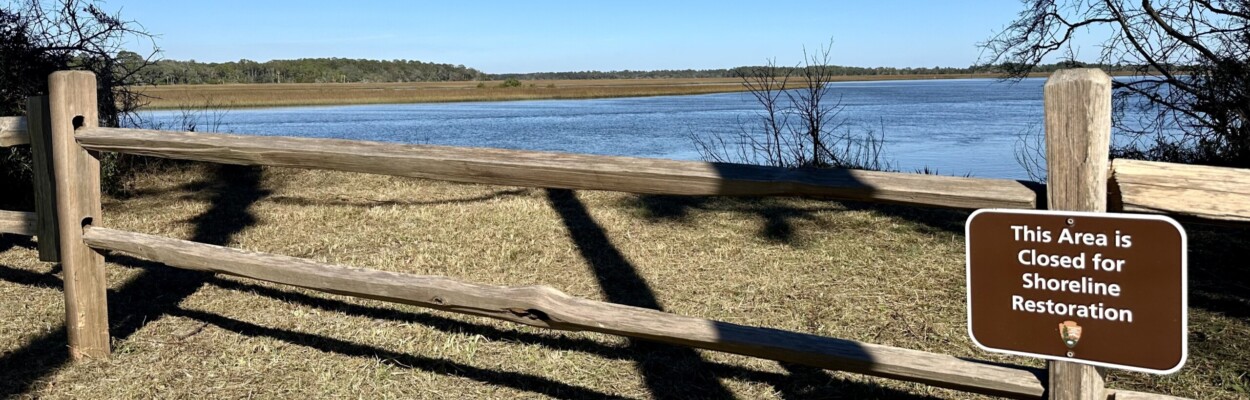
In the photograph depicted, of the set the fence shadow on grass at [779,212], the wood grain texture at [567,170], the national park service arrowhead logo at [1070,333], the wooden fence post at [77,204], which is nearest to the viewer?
A: the national park service arrowhead logo at [1070,333]

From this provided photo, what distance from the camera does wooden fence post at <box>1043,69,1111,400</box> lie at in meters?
2.21

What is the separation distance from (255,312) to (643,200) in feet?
11.8

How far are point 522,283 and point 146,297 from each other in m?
2.12

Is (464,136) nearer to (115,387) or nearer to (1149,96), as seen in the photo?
(1149,96)

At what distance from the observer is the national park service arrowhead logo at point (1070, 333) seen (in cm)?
211

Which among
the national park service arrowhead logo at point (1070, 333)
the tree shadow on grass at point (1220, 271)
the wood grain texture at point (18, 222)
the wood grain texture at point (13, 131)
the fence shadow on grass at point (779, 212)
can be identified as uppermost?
the wood grain texture at point (13, 131)

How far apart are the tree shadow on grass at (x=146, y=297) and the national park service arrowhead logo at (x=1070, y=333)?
4.09 m

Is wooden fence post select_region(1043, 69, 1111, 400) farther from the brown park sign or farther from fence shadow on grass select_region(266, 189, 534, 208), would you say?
fence shadow on grass select_region(266, 189, 534, 208)

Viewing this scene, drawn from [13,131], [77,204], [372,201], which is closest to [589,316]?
[77,204]

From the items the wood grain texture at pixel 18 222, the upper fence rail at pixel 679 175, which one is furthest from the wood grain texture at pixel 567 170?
the wood grain texture at pixel 18 222

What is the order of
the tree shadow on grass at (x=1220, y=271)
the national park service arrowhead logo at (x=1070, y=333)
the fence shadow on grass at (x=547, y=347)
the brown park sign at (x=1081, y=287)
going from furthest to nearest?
the tree shadow on grass at (x=1220, y=271)
the fence shadow on grass at (x=547, y=347)
the national park service arrowhead logo at (x=1070, y=333)
the brown park sign at (x=1081, y=287)

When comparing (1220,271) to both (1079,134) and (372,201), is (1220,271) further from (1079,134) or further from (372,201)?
(372,201)

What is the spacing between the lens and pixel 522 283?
233 inches

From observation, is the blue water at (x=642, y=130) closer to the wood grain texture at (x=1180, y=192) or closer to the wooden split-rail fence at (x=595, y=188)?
the wooden split-rail fence at (x=595, y=188)
